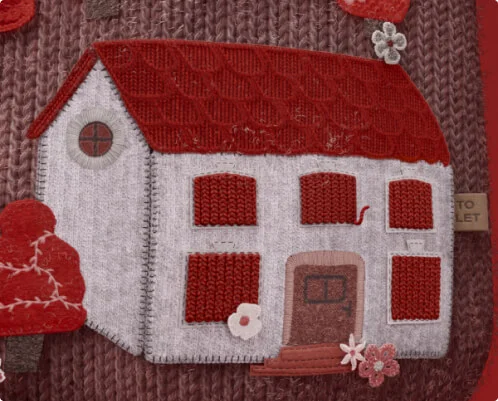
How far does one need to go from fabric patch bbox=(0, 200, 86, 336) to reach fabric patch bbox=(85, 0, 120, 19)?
0.95ft

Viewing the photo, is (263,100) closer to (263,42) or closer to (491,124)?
(263,42)

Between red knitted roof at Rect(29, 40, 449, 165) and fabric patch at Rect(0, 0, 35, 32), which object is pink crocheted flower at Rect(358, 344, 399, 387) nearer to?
red knitted roof at Rect(29, 40, 449, 165)

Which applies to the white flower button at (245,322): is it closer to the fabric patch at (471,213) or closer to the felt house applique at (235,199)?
the felt house applique at (235,199)

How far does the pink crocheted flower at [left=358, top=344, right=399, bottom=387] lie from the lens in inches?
32.9

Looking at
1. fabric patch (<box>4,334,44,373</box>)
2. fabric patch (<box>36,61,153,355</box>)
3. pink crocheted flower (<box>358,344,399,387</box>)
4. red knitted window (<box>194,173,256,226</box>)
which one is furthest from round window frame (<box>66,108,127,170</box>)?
pink crocheted flower (<box>358,344,399,387</box>)

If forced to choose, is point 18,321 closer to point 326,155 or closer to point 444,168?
point 326,155

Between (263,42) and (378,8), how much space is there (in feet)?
0.65

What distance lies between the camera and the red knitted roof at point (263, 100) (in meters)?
0.79

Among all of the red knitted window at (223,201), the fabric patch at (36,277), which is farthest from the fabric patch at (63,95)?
the red knitted window at (223,201)

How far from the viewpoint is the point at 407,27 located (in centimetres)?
90

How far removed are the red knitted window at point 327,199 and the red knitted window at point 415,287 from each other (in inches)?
4.4

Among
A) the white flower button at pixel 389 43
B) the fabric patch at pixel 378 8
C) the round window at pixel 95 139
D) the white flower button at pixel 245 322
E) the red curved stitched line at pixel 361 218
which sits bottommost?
the white flower button at pixel 245 322

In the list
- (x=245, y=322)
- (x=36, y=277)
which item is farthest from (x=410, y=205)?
(x=36, y=277)

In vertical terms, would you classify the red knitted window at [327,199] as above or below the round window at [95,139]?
below
